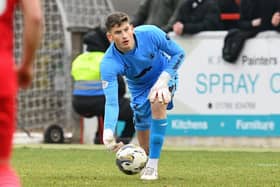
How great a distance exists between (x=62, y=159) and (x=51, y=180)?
138 inches

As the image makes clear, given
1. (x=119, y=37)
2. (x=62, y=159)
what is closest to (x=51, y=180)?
(x=119, y=37)

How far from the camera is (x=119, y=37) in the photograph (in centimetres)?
1047

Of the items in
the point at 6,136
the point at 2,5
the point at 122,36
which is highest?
the point at 2,5

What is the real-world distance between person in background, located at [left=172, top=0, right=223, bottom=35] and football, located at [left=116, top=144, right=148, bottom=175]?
291 inches

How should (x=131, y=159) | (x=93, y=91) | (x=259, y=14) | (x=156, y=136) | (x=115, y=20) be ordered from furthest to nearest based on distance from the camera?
(x=93, y=91)
(x=259, y=14)
(x=156, y=136)
(x=115, y=20)
(x=131, y=159)

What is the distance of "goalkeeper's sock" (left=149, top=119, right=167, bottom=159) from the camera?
1066 cm

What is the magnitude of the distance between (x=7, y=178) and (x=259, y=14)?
39.8ft

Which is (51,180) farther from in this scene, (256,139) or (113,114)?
(256,139)

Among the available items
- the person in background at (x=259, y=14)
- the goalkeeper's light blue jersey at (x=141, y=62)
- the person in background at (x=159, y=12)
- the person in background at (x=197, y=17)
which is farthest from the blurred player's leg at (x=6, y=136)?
the person in background at (x=159, y=12)

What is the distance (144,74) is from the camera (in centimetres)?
1109

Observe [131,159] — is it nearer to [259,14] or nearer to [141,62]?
[141,62]

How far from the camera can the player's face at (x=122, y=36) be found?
10.4 metres

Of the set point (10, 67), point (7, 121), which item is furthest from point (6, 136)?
point (10, 67)

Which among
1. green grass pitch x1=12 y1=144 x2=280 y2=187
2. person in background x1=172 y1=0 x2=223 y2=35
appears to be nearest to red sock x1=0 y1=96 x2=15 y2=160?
green grass pitch x1=12 y1=144 x2=280 y2=187
